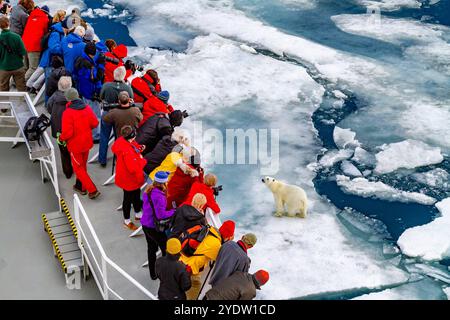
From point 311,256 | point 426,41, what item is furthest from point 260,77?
point 311,256

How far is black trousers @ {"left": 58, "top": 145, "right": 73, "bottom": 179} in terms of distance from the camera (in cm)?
696

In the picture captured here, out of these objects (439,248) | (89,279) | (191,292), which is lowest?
(439,248)

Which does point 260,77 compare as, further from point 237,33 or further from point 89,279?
point 89,279

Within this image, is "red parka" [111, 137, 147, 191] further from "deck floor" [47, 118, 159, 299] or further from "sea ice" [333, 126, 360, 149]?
"sea ice" [333, 126, 360, 149]

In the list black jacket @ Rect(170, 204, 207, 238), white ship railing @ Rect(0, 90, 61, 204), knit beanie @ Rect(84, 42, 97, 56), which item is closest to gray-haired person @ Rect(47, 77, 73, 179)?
white ship railing @ Rect(0, 90, 61, 204)

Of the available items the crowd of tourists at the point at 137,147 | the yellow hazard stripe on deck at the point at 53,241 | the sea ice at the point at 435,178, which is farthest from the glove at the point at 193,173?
the sea ice at the point at 435,178

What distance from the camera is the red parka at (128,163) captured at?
19.5ft

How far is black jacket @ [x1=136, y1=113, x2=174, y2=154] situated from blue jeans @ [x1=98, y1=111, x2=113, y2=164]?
18.2 inches

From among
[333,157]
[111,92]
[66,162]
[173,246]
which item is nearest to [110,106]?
[111,92]

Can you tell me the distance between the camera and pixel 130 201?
629cm

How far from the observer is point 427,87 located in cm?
1159

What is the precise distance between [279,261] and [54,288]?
271cm

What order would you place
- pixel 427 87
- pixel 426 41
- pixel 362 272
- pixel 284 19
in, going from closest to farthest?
pixel 362 272 → pixel 427 87 → pixel 426 41 → pixel 284 19

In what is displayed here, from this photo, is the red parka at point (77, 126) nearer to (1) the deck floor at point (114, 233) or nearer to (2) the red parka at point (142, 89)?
(1) the deck floor at point (114, 233)
